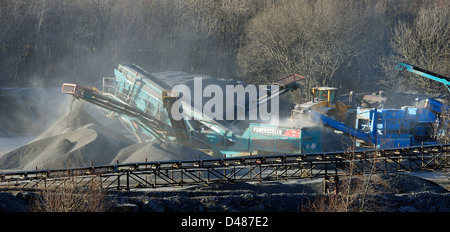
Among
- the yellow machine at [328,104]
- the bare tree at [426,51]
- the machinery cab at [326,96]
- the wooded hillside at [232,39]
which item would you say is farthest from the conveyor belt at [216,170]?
the bare tree at [426,51]

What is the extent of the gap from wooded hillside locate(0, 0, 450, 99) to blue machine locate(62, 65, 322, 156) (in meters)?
18.5

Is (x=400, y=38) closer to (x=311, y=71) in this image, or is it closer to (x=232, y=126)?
(x=311, y=71)

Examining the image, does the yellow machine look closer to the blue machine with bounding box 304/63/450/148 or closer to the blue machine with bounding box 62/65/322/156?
the blue machine with bounding box 304/63/450/148


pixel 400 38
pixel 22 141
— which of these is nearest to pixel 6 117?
pixel 22 141

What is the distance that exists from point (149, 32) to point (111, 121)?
2482 centimetres

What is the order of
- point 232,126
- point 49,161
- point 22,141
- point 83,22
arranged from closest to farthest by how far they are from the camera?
point 49,161 → point 232,126 → point 22,141 → point 83,22

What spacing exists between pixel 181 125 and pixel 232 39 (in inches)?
1286

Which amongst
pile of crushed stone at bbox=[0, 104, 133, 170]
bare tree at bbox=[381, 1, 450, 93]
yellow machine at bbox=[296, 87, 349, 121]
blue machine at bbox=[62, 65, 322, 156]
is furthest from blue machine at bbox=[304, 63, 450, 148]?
bare tree at bbox=[381, 1, 450, 93]

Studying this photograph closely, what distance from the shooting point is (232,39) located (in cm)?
5156

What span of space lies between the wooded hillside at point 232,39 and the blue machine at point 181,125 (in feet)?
60.8

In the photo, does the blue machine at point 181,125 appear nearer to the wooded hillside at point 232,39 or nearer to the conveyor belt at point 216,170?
the conveyor belt at point 216,170

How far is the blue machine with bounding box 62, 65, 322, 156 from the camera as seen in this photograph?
1883 cm
